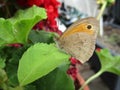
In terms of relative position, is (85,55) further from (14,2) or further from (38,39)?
(14,2)

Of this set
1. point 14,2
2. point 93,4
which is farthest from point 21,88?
point 93,4

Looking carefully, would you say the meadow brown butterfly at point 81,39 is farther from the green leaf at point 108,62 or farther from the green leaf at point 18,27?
the green leaf at point 108,62

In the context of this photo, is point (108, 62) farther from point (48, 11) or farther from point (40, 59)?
point (40, 59)

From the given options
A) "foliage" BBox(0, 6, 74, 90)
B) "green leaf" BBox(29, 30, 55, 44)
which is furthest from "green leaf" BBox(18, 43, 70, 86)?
"green leaf" BBox(29, 30, 55, 44)

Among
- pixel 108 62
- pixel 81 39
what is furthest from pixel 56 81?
pixel 108 62

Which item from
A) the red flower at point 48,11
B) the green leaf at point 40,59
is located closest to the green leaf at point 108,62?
the red flower at point 48,11

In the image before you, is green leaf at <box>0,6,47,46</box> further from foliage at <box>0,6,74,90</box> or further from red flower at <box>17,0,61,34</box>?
red flower at <box>17,0,61,34</box>
